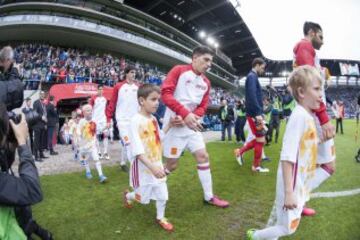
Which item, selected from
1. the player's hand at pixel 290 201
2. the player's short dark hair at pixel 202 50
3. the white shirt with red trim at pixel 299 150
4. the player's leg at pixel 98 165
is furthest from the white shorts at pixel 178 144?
the player's leg at pixel 98 165

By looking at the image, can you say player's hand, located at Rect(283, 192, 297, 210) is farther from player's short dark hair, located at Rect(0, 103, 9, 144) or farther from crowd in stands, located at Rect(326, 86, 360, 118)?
crowd in stands, located at Rect(326, 86, 360, 118)

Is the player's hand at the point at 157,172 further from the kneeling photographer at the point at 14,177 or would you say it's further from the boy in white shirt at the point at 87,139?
the boy in white shirt at the point at 87,139

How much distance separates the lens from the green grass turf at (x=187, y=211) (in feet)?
11.8

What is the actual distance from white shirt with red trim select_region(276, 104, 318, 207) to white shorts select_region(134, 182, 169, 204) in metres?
1.50

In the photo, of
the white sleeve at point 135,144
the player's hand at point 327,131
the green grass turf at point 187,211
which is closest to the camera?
the player's hand at point 327,131

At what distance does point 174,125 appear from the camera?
4211 mm

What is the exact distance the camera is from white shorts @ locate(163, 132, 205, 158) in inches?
172

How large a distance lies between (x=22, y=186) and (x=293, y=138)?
2.03m

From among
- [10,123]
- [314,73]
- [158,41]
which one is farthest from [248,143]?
[158,41]

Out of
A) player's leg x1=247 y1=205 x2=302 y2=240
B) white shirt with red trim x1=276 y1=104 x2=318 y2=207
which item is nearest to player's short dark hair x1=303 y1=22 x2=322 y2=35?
white shirt with red trim x1=276 y1=104 x2=318 y2=207

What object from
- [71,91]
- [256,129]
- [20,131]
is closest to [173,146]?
[20,131]

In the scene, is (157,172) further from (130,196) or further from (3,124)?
(3,124)

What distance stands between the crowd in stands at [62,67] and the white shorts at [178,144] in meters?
17.9

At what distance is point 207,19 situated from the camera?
47.8 m
